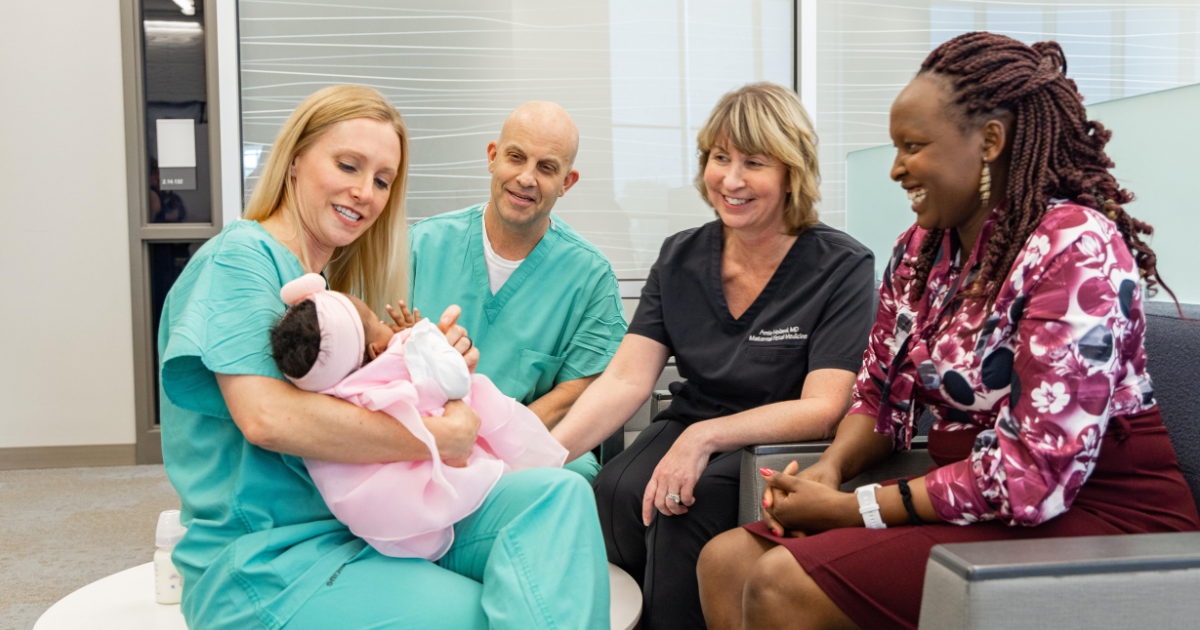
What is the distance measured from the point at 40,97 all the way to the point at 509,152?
2578 millimetres

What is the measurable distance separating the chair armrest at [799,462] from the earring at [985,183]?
0.47 m

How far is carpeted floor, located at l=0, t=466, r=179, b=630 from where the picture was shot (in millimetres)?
2299

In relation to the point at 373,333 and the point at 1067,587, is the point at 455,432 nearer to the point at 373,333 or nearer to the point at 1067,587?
the point at 373,333

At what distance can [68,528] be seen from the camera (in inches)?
111

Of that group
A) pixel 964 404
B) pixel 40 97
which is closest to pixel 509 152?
pixel 964 404

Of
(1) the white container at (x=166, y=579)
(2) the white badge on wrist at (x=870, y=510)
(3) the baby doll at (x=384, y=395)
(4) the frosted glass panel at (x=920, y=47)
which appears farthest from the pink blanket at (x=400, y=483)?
(4) the frosted glass panel at (x=920, y=47)

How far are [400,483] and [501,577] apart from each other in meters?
0.19

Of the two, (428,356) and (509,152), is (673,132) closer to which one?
(509,152)

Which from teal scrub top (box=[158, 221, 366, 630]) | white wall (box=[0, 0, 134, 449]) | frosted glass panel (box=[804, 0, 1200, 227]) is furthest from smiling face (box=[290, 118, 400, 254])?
white wall (box=[0, 0, 134, 449])

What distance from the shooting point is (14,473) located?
3547 millimetres

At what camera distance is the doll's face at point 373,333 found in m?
1.21

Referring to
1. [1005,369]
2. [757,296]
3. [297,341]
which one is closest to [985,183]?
[1005,369]

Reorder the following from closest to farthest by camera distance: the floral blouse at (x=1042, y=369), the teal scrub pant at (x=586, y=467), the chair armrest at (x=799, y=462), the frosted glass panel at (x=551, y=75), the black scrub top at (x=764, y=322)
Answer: the floral blouse at (x=1042, y=369)
the chair armrest at (x=799, y=462)
the black scrub top at (x=764, y=322)
the teal scrub pant at (x=586, y=467)
the frosted glass panel at (x=551, y=75)

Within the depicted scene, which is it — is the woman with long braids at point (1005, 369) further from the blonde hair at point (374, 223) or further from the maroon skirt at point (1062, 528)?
the blonde hair at point (374, 223)
